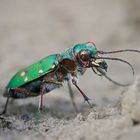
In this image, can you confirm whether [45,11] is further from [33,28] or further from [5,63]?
[5,63]

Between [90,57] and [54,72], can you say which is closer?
[90,57]

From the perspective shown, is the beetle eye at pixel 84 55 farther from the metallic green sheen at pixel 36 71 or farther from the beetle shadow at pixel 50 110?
the beetle shadow at pixel 50 110

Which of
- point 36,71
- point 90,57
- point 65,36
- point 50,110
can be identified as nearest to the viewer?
point 90,57

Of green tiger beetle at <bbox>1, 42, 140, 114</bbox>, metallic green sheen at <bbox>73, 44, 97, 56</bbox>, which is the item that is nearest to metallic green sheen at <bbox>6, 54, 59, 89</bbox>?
green tiger beetle at <bbox>1, 42, 140, 114</bbox>

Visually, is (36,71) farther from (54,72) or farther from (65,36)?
(65,36)

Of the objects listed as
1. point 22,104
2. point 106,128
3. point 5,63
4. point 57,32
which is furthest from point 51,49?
point 106,128

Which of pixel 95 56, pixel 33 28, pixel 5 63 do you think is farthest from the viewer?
pixel 33 28

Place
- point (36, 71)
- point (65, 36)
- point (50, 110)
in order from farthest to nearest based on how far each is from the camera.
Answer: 1. point (65, 36)
2. point (50, 110)
3. point (36, 71)

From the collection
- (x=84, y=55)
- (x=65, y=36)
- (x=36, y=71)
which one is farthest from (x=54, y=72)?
(x=65, y=36)
